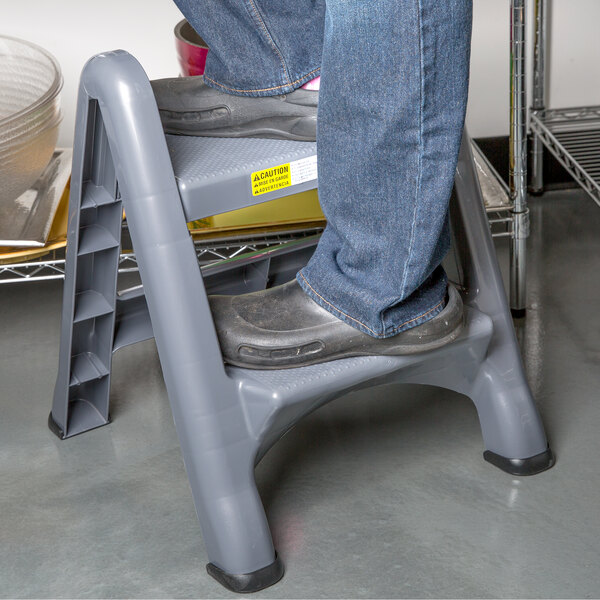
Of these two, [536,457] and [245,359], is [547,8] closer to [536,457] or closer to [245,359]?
[536,457]

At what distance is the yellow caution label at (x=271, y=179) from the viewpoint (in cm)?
97

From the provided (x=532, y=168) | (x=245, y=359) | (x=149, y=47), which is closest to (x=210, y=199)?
(x=245, y=359)

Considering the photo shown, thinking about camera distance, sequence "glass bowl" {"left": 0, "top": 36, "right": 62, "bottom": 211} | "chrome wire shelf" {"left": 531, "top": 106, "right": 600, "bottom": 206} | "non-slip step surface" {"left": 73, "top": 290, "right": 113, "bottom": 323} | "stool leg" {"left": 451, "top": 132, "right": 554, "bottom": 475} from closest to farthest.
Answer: "stool leg" {"left": 451, "top": 132, "right": 554, "bottom": 475}, "non-slip step surface" {"left": 73, "top": 290, "right": 113, "bottom": 323}, "glass bowl" {"left": 0, "top": 36, "right": 62, "bottom": 211}, "chrome wire shelf" {"left": 531, "top": 106, "right": 600, "bottom": 206}

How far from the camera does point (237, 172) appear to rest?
950mm

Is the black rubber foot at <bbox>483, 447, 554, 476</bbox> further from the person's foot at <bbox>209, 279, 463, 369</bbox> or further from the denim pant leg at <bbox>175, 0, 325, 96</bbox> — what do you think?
the denim pant leg at <bbox>175, 0, 325, 96</bbox>

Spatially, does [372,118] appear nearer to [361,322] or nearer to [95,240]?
[361,322]

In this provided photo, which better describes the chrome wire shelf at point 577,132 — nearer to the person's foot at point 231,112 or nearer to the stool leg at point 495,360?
the stool leg at point 495,360

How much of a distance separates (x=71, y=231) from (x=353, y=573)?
562 mm

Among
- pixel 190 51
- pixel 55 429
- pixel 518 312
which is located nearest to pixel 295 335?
pixel 55 429

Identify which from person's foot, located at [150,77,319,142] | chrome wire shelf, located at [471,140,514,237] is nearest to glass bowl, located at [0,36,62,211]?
person's foot, located at [150,77,319,142]

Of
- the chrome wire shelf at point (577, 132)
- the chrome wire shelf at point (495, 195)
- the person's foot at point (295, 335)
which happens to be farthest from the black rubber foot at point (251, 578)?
the chrome wire shelf at point (577, 132)

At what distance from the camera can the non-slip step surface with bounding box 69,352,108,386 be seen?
1262mm

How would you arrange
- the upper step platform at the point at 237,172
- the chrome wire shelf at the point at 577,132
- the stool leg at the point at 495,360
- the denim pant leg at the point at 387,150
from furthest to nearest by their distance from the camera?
the chrome wire shelf at the point at 577,132
the stool leg at the point at 495,360
the upper step platform at the point at 237,172
the denim pant leg at the point at 387,150

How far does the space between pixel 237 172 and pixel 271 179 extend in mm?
44
